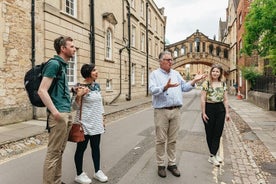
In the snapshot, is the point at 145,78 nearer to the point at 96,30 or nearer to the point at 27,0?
the point at 96,30

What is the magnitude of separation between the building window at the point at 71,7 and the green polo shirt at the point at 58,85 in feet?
38.1

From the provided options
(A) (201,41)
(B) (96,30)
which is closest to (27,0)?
(B) (96,30)

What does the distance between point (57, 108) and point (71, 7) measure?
1236 centimetres

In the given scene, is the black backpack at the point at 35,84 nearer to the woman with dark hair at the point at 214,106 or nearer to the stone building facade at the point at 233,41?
the woman with dark hair at the point at 214,106

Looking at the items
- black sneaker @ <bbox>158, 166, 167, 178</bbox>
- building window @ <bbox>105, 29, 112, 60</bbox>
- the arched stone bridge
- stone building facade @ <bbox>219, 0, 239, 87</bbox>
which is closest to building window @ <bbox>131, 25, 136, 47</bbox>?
building window @ <bbox>105, 29, 112, 60</bbox>

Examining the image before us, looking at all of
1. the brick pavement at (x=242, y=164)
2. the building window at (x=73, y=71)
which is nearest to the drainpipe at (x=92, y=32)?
the building window at (x=73, y=71)

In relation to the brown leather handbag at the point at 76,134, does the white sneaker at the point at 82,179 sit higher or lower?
lower

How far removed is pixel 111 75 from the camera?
753 inches

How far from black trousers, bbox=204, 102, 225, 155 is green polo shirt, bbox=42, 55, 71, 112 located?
2869 mm

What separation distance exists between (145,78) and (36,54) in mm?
19505

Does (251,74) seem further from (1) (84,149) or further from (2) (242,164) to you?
(1) (84,149)

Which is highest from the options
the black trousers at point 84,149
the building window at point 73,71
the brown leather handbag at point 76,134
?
the building window at point 73,71

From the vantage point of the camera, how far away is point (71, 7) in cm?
1444

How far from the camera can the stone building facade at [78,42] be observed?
9.59 m
